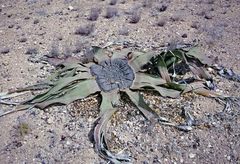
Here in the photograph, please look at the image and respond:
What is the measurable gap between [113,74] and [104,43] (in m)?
1.43

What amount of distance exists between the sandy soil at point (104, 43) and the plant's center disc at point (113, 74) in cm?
25

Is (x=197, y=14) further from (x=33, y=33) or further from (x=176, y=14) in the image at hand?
(x=33, y=33)

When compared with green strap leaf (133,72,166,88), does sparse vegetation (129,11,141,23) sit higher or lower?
lower

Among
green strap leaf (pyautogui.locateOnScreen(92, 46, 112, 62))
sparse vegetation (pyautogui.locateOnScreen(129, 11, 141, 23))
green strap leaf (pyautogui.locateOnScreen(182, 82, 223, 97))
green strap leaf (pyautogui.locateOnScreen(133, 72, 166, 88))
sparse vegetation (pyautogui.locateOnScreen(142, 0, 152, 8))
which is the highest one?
green strap leaf (pyautogui.locateOnScreen(92, 46, 112, 62))

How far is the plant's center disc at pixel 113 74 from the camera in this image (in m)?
4.14

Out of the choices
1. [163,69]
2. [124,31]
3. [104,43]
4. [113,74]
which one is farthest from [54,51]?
[163,69]

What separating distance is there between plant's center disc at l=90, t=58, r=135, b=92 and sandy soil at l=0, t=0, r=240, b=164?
25 cm

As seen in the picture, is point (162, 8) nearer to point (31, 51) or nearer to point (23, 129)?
point (31, 51)

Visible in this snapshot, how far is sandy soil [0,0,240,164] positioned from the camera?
140 inches

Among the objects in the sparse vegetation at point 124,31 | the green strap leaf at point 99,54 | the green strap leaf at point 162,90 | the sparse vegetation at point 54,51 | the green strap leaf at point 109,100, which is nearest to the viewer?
the green strap leaf at point 109,100

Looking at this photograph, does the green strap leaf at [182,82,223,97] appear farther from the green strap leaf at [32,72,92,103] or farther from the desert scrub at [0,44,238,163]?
the green strap leaf at [32,72,92,103]

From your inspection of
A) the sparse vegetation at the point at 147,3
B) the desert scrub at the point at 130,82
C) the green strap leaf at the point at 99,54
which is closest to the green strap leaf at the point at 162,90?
the desert scrub at the point at 130,82

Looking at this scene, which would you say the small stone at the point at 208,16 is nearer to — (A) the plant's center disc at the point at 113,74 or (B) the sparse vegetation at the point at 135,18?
(B) the sparse vegetation at the point at 135,18

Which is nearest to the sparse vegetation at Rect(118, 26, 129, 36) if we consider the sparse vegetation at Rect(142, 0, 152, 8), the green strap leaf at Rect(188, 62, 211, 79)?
the sparse vegetation at Rect(142, 0, 152, 8)
